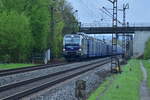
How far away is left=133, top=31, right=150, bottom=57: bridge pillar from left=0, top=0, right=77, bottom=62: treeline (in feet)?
111

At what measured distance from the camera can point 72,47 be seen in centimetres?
6138

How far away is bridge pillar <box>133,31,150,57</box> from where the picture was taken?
109575mm

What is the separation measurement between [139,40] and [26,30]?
5480 centimetres

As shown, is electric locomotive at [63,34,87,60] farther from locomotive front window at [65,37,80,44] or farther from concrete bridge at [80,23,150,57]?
concrete bridge at [80,23,150,57]

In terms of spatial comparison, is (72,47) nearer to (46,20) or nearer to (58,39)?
(46,20)

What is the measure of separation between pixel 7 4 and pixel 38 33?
6.10 m

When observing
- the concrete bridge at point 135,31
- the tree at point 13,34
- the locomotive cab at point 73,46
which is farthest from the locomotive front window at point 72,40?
the concrete bridge at point 135,31

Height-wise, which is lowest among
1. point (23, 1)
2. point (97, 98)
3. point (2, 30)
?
point (97, 98)

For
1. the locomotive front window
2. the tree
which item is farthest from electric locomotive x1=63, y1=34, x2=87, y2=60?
the tree

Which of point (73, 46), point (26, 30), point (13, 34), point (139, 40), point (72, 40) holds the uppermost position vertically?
point (26, 30)

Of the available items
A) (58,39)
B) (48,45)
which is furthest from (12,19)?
(58,39)

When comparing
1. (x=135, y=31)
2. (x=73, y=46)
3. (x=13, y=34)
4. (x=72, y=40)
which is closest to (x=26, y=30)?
(x=13, y=34)

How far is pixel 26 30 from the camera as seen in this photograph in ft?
195

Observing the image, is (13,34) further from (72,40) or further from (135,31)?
(135,31)
